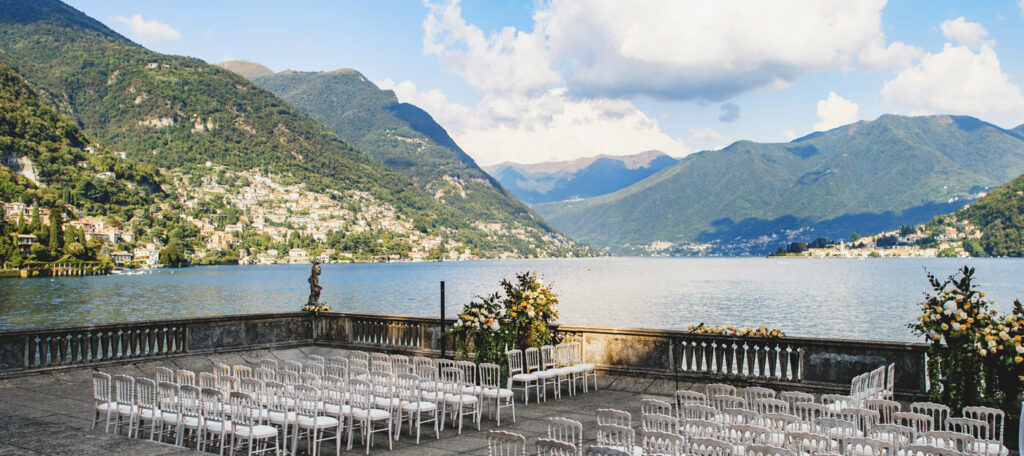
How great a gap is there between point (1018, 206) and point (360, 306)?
134 metres

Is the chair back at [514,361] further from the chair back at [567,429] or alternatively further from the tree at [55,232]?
A: the tree at [55,232]

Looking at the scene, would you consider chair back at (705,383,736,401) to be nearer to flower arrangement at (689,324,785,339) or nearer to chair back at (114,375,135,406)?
flower arrangement at (689,324,785,339)

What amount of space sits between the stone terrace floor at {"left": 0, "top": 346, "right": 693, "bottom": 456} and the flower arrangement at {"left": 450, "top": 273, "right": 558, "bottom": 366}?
1.02 meters

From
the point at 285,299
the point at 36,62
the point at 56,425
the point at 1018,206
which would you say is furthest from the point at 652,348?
the point at 36,62

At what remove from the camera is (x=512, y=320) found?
12.7 meters

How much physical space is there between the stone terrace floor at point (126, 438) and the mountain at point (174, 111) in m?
128

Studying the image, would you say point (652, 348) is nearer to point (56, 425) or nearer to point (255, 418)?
point (255, 418)

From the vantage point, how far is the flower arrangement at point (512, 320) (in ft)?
41.4

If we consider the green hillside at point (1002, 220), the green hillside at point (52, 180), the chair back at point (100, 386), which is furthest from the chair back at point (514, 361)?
the green hillside at point (1002, 220)

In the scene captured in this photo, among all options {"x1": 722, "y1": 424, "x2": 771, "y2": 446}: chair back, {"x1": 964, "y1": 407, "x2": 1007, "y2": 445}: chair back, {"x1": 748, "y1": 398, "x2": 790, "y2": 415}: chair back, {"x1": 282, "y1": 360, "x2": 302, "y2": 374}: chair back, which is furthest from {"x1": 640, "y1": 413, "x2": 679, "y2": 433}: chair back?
{"x1": 282, "y1": 360, "x2": 302, "y2": 374}: chair back

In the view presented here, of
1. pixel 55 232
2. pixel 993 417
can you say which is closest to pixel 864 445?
pixel 993 417

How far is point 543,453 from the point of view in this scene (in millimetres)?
5359

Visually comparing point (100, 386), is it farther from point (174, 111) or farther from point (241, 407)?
point (174, 111)

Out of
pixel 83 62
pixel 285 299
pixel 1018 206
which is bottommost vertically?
pixel 285 299
